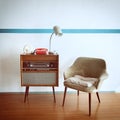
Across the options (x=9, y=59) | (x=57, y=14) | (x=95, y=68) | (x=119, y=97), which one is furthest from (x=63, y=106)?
(x=57, y=14)

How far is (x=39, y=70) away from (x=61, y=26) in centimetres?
90

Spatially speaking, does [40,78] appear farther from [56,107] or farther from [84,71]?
[84,71]

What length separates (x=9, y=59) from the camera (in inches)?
143

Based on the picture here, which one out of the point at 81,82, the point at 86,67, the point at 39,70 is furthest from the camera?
the point at 86,67

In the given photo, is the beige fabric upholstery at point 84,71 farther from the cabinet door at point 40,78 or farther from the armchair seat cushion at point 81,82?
the cabinet door at point 40,78

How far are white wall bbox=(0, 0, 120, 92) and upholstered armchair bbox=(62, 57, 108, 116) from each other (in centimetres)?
36

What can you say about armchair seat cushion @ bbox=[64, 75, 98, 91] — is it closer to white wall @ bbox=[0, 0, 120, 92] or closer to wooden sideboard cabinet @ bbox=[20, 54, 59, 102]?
wooden sideboard cabinet @ bbox=[20, 54, 59, 102]

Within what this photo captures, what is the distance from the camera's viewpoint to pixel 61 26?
3574mm

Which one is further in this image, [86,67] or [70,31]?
[70,31]

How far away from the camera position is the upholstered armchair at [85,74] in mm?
2907

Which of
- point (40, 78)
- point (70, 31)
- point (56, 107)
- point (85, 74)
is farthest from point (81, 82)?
point (70, 31)

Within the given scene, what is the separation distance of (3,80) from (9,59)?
0.40 meters

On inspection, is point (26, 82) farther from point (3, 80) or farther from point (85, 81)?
point (85, 81)

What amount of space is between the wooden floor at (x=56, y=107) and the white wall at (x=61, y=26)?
0.31m
